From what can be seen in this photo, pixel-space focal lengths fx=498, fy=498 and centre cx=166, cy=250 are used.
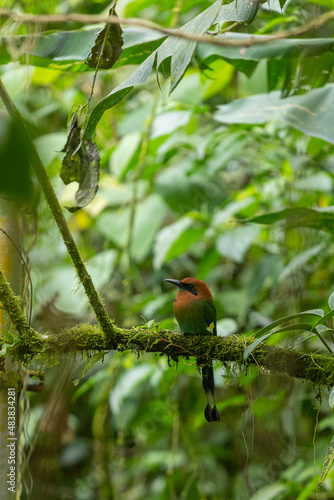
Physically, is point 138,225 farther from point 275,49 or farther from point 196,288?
point 275,49

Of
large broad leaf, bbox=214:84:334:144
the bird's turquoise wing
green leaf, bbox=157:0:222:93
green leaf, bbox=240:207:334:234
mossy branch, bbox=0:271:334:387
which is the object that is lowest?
the bird's turquoise wing

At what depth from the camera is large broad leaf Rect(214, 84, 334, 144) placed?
6.72 feet

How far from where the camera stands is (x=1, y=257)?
1622mm

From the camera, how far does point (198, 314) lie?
81.1 inches

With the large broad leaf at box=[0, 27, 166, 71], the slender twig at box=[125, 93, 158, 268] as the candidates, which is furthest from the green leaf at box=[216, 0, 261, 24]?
the slender twig at box=[125, 93, 158, 268]

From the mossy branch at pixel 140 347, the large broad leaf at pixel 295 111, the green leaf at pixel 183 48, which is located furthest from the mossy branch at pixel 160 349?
the large broad leaf at pixel 295 111

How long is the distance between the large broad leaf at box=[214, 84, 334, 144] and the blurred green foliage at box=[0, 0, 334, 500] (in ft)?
0.03

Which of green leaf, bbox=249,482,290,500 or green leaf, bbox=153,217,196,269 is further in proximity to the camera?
green leaf, bbox=153,217,196,269

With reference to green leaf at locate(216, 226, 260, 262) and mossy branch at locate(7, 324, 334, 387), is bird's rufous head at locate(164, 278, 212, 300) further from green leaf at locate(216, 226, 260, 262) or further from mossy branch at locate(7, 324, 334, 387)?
green leaf at locate(216, 226, 260, 262)

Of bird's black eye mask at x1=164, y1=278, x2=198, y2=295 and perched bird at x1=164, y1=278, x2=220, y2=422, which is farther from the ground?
bird's black eye mask at x1=164, y1=278, x2=198, y2=295

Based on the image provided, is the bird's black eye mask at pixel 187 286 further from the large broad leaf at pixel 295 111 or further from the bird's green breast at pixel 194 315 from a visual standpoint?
the large broad leaf at pixel 295 111

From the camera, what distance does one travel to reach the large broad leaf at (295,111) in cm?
205

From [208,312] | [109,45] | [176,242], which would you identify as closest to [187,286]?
[208,312]

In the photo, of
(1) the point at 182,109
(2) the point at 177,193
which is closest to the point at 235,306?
(2) the point at 177,193
